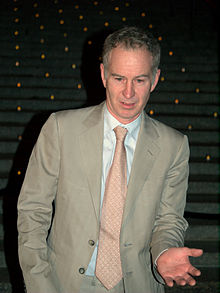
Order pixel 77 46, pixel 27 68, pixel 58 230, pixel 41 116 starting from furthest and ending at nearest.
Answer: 1. pixel 77 46
2. pixel 27 68
3. pixel 41 116
4. pixel 58 230

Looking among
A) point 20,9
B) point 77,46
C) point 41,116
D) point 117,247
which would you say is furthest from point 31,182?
point 20,9

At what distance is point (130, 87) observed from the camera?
174cm

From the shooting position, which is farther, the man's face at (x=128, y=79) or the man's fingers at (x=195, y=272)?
the man's face at (x=128, y=79)

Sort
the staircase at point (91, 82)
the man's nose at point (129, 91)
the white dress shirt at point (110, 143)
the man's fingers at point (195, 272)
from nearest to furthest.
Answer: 1. the man's fingers at point (195, 272)
2. the man's nose at point (129, 91)
3. the white dress shirt at point (110, 143)
4. the staircase at point (91, 82)

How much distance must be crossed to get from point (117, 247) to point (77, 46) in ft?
16.6

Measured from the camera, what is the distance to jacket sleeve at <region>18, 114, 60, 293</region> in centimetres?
175

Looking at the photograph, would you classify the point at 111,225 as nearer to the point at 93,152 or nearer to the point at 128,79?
the point at 93,152

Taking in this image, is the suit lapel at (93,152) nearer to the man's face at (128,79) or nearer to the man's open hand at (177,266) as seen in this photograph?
the man's face at (128,79)

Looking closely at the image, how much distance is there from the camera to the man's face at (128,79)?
A: 174 cm

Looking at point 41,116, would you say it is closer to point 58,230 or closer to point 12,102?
point 12,102

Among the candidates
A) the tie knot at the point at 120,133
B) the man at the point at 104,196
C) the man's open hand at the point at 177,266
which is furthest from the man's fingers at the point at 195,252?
the tie knot at the point at 120,133

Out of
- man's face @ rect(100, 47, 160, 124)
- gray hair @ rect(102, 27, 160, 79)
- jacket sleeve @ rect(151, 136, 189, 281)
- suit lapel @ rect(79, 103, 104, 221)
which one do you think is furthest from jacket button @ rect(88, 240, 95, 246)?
gray hair @ rect(102, 27, 160, 79)

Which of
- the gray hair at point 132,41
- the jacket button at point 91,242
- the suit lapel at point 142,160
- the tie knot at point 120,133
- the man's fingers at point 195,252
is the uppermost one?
the gray hair at point 132,41

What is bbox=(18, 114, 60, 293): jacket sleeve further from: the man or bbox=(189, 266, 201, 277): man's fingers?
bbox=(189, 266, 201, 277): man's fingers
